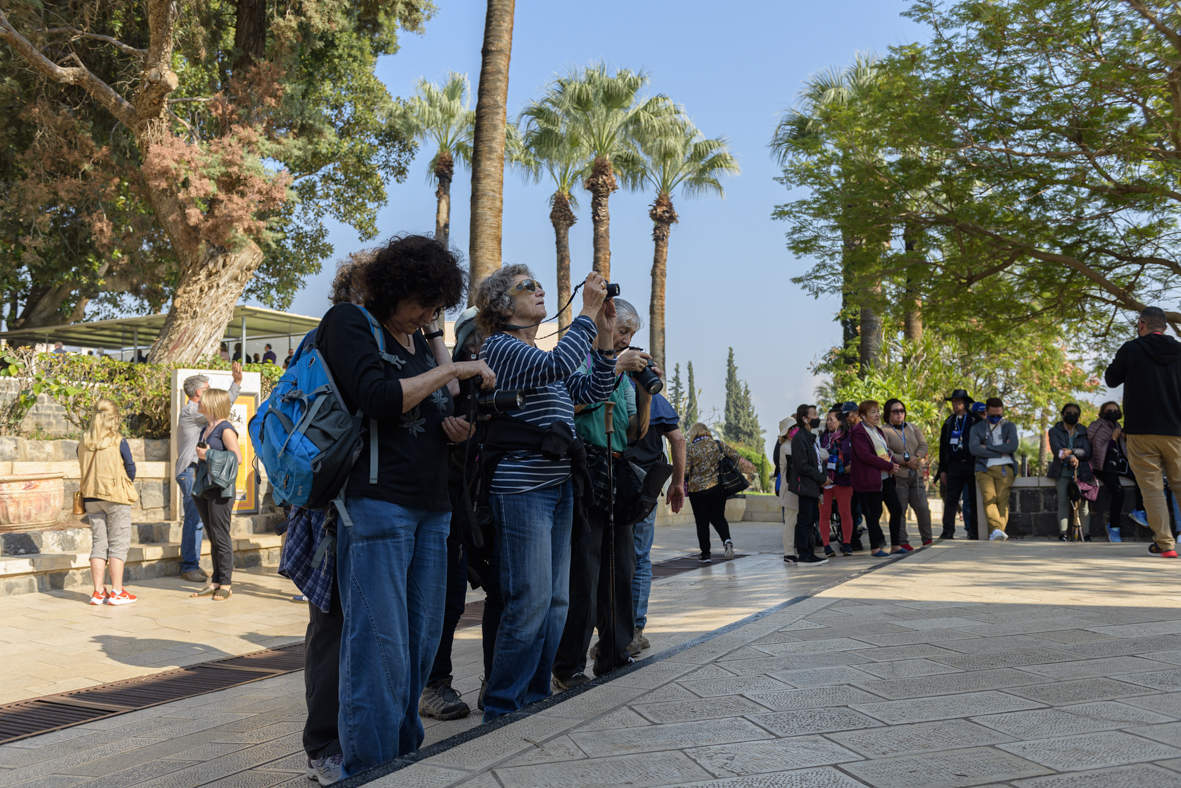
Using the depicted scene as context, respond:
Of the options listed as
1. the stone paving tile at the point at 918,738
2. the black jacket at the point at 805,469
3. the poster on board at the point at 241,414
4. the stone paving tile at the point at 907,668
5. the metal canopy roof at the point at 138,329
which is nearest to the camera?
the stone paving tile at the point at 918,738

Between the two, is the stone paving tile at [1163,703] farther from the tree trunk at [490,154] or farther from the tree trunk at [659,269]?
the tree trunk at [659,269]

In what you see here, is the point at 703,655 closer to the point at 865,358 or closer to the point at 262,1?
the point at 262,1

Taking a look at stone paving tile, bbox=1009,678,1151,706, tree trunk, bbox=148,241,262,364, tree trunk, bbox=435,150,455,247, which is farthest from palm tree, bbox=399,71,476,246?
stone paving tile, bbox=1009,678,1151,706

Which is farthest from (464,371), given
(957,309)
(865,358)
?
(865,358)

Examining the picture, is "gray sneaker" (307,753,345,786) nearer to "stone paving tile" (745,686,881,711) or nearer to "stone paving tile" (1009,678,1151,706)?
"stone paving tile" (745,686,881,711)

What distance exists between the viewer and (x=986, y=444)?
435 inches

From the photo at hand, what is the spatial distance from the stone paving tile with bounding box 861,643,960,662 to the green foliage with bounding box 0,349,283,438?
9.51 meters

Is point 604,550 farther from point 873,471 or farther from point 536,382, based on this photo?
point 873,471

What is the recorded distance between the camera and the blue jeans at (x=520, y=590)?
353cm

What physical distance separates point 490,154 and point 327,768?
8.43m

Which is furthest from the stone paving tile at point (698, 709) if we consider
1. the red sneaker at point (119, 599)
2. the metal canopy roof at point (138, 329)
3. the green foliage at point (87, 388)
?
the metal canopy roof at point (138, 329)

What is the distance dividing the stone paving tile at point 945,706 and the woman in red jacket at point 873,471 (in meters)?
6.58

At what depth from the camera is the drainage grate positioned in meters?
4.45

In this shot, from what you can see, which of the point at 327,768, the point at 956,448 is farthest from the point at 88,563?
the point at 956,448
